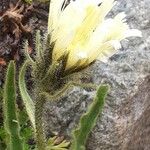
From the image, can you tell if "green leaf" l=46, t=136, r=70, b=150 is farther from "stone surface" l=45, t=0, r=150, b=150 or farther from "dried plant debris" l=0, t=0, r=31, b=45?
"dried plant debris" l=0, t=0, r=31, b=45

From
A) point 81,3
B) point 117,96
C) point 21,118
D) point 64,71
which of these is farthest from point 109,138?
point 81,3

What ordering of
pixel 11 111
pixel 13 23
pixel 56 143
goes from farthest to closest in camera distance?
pixel 13 23
pixel 56 143
pixel 11 111

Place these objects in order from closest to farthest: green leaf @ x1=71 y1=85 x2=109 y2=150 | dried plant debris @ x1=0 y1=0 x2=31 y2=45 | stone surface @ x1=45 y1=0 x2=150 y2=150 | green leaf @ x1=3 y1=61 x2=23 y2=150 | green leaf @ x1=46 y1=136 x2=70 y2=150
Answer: green leaf @ x1=71 y1=85 x2=109 y2=150 < green leaf @ x1=3 y1=61 x2=23 y2=150 < green leaf @ x1=46 y1=136 x2=70 y2=150 < stone surface @ x1=45 y1=0 x2=150 y2=150 < dried plant debris @ x1=0 y1=0 x2=31 y2=45

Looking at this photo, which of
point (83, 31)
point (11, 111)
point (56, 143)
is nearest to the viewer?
point (83, 31)

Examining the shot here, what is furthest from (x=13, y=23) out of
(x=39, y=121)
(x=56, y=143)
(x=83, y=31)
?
(x=83, y=31)

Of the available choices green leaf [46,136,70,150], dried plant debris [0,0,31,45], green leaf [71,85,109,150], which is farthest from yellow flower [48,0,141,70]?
dried plant debris [0,0,31,45]

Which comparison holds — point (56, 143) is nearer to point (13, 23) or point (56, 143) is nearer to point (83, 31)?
point (13, 23)

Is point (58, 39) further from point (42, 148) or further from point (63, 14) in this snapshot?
point (42, 148)
